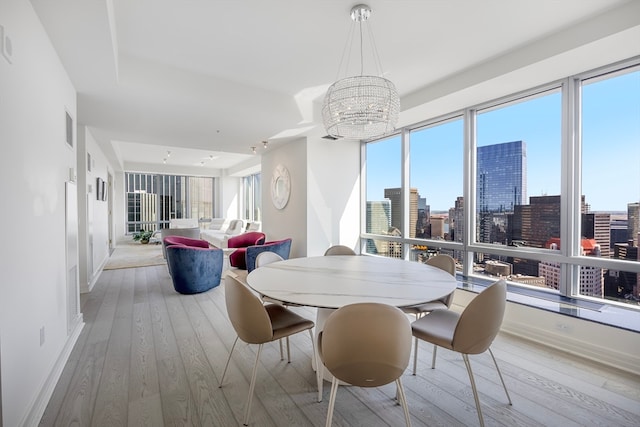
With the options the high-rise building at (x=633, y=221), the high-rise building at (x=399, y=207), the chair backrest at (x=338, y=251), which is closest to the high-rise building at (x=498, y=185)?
the high-rise building at (x=633, y=221)

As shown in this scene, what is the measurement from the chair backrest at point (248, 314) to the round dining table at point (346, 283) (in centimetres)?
8

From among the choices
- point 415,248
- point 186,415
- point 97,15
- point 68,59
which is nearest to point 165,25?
point 97,15

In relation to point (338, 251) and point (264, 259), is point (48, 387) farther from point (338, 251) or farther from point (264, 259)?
point (338, 251)

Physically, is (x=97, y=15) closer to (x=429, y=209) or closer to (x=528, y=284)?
(x=429, y=209)

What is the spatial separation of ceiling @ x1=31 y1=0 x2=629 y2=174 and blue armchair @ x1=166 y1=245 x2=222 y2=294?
6.00 feet

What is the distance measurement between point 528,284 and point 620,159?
144 centimetres

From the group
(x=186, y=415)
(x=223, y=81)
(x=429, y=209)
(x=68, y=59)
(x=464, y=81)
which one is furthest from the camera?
(x=429, y=209)

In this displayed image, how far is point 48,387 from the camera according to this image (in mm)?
1974

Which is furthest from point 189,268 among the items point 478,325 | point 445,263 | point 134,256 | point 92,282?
point 134,256

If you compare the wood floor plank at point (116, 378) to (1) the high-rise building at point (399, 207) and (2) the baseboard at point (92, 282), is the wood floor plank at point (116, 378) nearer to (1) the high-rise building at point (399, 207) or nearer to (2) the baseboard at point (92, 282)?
(2) the baseboard at point (92, 282)

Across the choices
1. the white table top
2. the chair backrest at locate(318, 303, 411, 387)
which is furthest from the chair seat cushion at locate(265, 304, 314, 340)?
the chair backrest at locate(318, 303, 411, 387)

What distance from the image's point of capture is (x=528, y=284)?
327cm

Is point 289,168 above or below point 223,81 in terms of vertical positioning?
below

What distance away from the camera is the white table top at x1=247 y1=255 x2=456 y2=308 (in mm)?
1663
